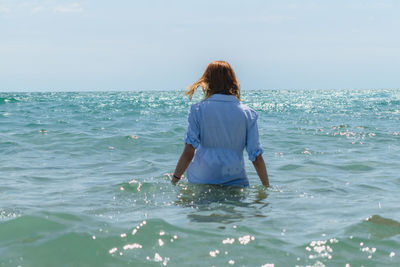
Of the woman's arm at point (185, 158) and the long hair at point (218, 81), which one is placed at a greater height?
the long hair at point (218, 81)

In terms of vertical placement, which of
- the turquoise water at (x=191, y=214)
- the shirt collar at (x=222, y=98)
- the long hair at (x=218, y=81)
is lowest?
the turquoise water at (x=191, y=214)

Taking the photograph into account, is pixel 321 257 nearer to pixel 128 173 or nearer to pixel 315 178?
pixel 315 178

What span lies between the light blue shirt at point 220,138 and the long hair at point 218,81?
0.09 metres

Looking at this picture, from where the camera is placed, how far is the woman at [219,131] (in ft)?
16.4

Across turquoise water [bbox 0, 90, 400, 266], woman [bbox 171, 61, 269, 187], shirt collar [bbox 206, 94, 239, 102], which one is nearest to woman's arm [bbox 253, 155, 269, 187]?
woman [bbox 171, 61, 269, 187]

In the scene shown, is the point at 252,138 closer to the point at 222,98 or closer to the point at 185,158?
the point at 222,98

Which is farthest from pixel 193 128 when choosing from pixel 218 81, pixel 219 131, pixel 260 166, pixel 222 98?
pixel 260 166

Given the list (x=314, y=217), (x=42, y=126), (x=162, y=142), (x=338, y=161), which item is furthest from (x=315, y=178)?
(x=42, y=126)

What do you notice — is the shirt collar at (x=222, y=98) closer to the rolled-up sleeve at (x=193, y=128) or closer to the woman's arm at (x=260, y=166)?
the rolled-up sleeve at (x=193, y=128)

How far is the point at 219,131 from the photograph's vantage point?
16.4 feet

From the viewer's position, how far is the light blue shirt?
4.98m

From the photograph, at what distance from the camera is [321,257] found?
344cm

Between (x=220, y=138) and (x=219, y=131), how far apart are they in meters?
0.08

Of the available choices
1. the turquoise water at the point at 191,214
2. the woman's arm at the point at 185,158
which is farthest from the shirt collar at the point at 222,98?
the turquoise water at the point at 191,214
